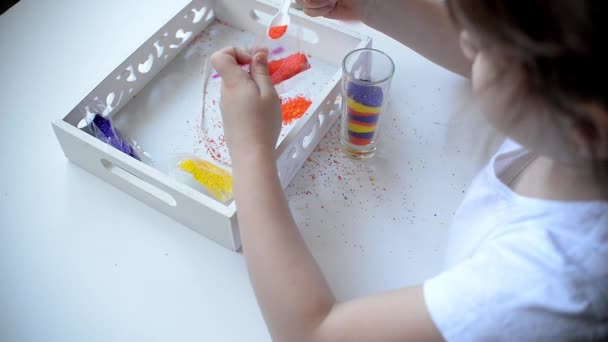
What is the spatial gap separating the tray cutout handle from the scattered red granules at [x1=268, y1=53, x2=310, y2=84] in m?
0.24

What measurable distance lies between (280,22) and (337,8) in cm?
10

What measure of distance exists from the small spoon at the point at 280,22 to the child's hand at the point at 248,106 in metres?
0.10

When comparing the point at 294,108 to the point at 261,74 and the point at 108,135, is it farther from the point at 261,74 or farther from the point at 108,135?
the point at 108,135

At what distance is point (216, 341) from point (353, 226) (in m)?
0.20

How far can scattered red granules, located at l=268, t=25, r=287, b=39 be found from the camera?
664 mm

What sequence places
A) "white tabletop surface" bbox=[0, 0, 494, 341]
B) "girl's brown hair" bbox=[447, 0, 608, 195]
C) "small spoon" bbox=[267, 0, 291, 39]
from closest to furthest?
"girl's brown hair" bbox=[447, 0, 608, 195] → "white tabletop surface" bbox=[0, 0, 494, 341] → "small spoon" bbox=[267, 0, 291, 39]

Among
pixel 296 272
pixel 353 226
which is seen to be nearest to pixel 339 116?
pixel 353 226

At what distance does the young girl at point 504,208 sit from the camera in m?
0.31

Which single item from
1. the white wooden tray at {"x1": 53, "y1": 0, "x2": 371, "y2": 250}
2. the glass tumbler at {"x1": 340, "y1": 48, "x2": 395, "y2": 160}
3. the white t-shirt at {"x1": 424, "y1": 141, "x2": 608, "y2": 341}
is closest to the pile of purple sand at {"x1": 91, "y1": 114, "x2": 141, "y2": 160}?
the white wooden tray at {"x1": 53, "y1": 0, "x2": 371, "y2": 250}

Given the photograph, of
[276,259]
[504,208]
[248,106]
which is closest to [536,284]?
[504,208]

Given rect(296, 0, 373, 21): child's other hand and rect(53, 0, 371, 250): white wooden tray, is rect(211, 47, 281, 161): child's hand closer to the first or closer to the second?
rect(53, 0, 371, 250): white wooden tray

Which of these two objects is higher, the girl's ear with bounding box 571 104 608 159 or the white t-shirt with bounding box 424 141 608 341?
the girl's ear with bounding box 571 104 608 159

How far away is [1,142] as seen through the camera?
26.3 inches

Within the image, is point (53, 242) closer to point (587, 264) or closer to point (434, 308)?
point (434, 308)
